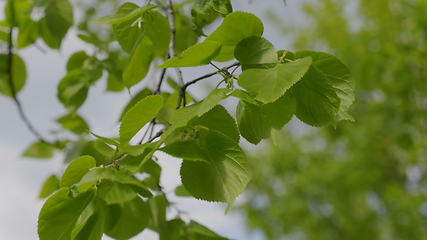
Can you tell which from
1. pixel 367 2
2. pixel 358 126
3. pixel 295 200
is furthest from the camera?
pixel 295 200

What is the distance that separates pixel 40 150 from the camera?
43.8 inches

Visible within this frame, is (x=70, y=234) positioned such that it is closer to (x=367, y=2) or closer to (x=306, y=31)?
(x=367, y=2)

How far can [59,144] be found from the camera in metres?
1.14

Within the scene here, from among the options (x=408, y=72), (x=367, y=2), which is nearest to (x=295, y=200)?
(x=367, y=2)

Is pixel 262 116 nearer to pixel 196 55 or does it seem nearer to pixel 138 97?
pixel 196 55

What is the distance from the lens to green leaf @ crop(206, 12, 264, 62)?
16.8 inches

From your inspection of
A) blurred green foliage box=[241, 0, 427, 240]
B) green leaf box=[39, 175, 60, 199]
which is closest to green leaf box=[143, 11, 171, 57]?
green leaf box=[39, 175, 60, 199]

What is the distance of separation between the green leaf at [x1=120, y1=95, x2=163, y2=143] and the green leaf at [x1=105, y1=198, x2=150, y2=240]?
0.18 meters

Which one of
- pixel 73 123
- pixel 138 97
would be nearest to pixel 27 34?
pixel 73 123

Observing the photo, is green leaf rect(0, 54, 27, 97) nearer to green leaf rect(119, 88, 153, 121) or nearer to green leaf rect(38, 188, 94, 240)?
green leaf rect(119, 88, 153, 121)

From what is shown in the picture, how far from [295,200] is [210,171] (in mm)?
6649

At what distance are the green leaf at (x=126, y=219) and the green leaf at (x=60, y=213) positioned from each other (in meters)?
0.14

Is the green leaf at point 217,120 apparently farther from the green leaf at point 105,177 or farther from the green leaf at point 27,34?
the green leaf at point 27,34

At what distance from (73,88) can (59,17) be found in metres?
0.13
